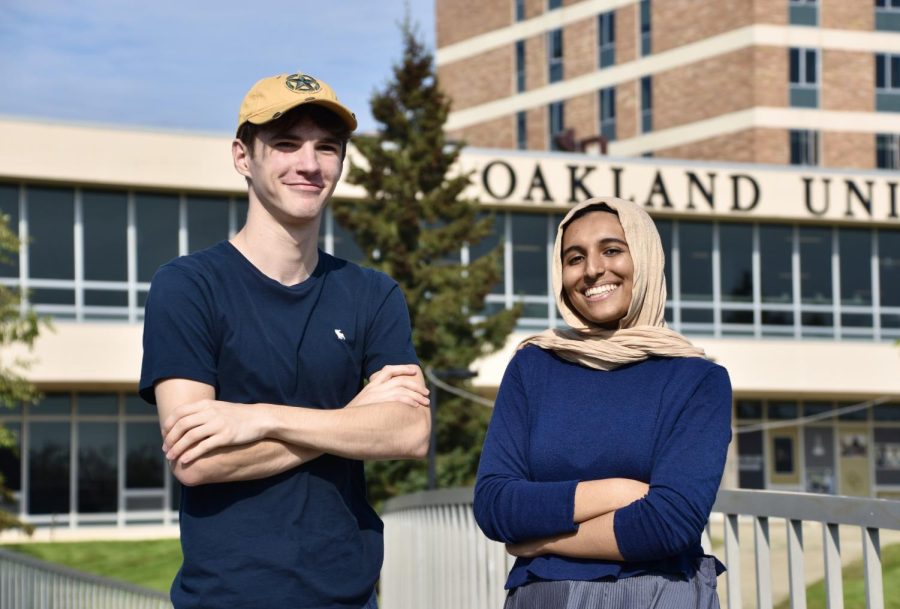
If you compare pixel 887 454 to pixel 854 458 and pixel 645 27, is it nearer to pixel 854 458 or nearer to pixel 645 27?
pixel 854 458

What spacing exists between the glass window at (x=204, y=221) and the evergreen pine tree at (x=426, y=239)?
596 cm

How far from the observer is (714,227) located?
36188 millimetres

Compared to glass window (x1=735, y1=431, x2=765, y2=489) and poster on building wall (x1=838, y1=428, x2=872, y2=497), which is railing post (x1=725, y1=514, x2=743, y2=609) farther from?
poster on building wall (x1=838, y1=428, x2=872, y2=497)

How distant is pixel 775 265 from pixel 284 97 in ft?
112

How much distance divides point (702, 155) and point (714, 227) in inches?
315

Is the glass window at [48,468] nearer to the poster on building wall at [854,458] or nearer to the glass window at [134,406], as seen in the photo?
the glass window at [134,406]

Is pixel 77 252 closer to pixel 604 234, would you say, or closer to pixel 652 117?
pixel 652 117

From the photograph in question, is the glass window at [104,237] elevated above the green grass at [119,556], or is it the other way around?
the glass window at [104,237]

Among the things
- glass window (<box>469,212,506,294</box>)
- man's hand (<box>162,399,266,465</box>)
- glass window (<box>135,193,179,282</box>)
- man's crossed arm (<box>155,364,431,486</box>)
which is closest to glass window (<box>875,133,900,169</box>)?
glass window (<box>469,212,506,294</box>)

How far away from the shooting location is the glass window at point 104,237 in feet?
102

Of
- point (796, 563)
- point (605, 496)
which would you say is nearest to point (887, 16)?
point (796, 563)

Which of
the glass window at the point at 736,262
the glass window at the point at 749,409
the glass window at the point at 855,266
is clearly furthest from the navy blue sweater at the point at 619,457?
the glass window at the point at 749,409

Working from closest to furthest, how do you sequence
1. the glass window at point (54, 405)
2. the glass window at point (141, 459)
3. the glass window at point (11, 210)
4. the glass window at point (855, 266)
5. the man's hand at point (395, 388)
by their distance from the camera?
the man's hand at point (395, 388), the glass window at point (11, 210), the glass window at point (54, 405), the glass window at point (141, 459), the glass window at point (855, 266)

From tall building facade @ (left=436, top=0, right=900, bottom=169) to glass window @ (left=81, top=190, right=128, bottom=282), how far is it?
48.4 feet
